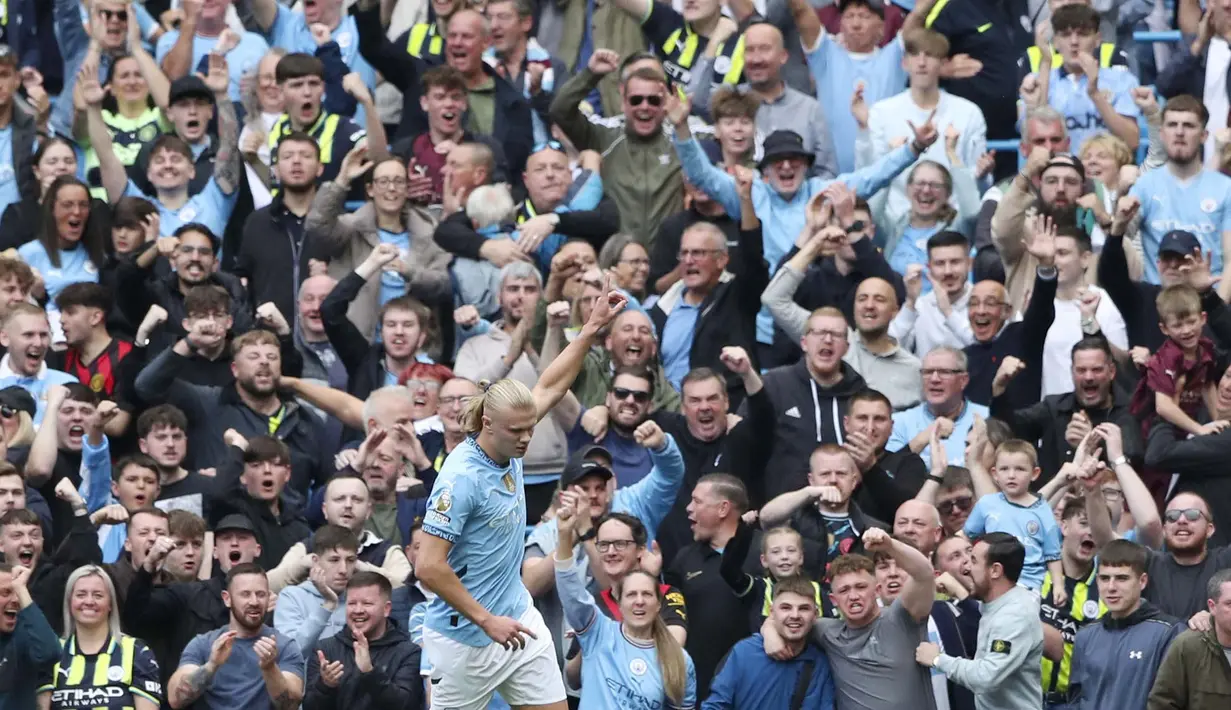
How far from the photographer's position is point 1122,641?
1399cm

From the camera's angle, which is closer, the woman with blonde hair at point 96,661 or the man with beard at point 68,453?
the woman with blonde hair at point 96,661

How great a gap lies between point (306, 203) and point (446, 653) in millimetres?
6457

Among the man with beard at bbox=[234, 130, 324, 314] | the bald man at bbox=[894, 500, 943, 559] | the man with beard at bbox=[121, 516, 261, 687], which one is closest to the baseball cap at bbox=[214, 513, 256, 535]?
the man with beard at bbox=[121, 516, 261, 687]

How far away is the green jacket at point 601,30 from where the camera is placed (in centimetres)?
2014

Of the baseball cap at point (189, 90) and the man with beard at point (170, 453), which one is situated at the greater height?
the baseball cap at point (189, 90)

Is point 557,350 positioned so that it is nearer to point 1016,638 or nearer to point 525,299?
point 525,299

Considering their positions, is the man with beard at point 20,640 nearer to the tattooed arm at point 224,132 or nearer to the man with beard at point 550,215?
the man with beard at point 550,215

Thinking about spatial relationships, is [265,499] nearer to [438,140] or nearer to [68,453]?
[68,453]

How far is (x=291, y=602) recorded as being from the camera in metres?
15.0

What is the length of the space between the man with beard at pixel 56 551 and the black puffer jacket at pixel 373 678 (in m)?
1.52

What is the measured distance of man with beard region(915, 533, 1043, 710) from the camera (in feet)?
45.0

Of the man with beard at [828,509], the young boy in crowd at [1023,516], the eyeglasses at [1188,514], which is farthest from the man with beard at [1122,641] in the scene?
the man with beard at [828,509]

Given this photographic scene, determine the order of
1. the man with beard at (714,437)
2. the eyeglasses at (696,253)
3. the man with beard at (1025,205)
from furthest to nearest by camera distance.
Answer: the man with beard at (1025,205) → the eyeglasses at (696,253) → the man with beard at (714,437)

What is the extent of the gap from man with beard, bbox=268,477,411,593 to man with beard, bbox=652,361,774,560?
1.61m
